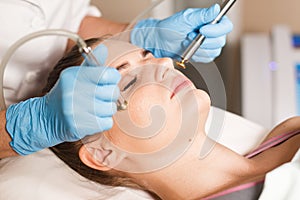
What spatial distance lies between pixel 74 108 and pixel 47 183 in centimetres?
35

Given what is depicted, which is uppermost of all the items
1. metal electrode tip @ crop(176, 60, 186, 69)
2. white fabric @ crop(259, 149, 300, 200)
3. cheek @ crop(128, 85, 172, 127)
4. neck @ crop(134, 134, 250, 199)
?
metal electrode tip @ crop(176, 60, 186, 69)

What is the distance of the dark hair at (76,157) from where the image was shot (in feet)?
4.75

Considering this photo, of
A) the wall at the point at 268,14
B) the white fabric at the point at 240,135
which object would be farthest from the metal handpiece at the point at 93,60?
the wall at the point at 268,14

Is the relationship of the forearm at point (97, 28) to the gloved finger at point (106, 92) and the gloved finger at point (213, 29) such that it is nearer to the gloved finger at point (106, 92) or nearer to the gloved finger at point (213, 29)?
the gloved finger at point (213, 29)

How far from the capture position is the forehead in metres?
1.26

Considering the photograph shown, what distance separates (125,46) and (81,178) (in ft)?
1.32

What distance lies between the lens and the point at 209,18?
1437 mm

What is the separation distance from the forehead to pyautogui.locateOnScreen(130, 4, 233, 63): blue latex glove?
166 mm

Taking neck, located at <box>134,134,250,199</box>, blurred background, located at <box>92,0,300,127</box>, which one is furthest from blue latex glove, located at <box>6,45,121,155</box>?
blurred background, located at <box>92,0,300,127</box>

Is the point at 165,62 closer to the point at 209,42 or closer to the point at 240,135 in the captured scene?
the point at 209,42

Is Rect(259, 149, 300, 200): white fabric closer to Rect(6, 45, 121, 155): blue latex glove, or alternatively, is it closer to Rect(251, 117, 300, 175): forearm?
Rect(251, 117, 300, 175): forearm

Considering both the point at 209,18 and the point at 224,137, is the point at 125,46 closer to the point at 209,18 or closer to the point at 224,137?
the point at 209,18

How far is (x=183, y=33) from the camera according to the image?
151cm

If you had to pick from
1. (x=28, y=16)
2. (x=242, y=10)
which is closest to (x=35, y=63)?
(x=28, y=16)
